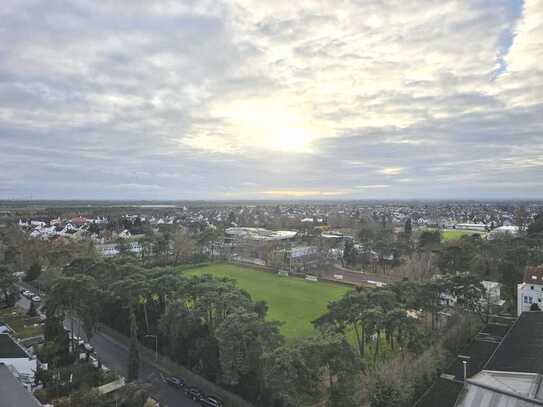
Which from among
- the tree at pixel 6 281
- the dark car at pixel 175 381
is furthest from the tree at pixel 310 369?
the tree at pixel 6 281

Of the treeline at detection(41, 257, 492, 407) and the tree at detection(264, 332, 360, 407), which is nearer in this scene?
the tree at detection(264, 332, 360, 407)

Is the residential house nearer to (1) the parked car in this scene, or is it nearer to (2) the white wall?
(2) the white wall

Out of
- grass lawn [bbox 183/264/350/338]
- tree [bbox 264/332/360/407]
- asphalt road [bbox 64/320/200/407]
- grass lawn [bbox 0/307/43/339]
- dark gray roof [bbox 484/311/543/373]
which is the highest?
tree [bbox 264/332/360/407]

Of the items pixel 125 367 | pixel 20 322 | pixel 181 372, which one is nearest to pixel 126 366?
pixel 125 367

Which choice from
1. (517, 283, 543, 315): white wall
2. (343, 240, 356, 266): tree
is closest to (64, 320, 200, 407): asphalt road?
(517, 283, 543, 315): white wall

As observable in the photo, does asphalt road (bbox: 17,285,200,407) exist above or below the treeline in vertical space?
below

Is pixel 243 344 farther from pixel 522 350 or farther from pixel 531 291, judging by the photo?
pixel 531 291

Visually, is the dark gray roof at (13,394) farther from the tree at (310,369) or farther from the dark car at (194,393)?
the tree at (310,369)

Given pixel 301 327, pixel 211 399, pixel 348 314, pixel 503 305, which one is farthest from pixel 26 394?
pixel 503 305

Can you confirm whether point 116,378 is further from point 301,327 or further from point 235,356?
point 301,327
